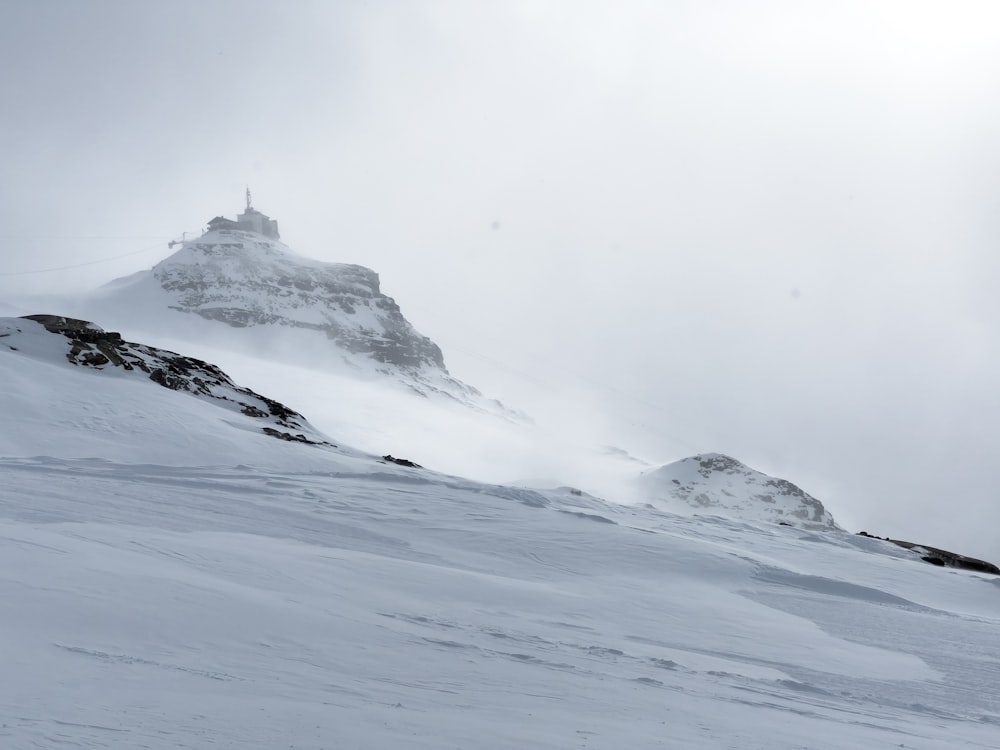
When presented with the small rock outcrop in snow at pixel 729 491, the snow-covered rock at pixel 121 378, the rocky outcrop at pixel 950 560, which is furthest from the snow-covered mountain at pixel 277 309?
the rocky outcrop at pixel 950 560

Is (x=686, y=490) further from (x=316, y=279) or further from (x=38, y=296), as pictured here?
(x=38, y=296)

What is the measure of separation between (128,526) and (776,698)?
7683 mm

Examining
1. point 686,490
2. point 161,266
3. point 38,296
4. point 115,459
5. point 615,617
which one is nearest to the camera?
point 615,617

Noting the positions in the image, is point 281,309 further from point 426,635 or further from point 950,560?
point 426,635

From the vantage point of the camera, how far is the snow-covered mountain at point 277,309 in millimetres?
127625

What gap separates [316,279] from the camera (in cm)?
16050

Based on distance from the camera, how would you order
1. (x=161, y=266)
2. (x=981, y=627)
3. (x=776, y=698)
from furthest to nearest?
(x=161, y=266), (x=981, y=627), (x=776, y=698)

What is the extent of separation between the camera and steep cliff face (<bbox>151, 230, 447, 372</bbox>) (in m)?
140

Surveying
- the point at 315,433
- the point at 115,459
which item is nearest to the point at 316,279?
the point at 315,433

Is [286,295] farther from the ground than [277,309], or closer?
farther from the ground

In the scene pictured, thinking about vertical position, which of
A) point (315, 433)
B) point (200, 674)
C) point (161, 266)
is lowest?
point (200, 674)

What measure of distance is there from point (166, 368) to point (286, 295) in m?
127

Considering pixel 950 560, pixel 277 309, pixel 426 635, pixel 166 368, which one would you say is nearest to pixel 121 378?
pixel 166 368

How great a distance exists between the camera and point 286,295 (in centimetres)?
15100
